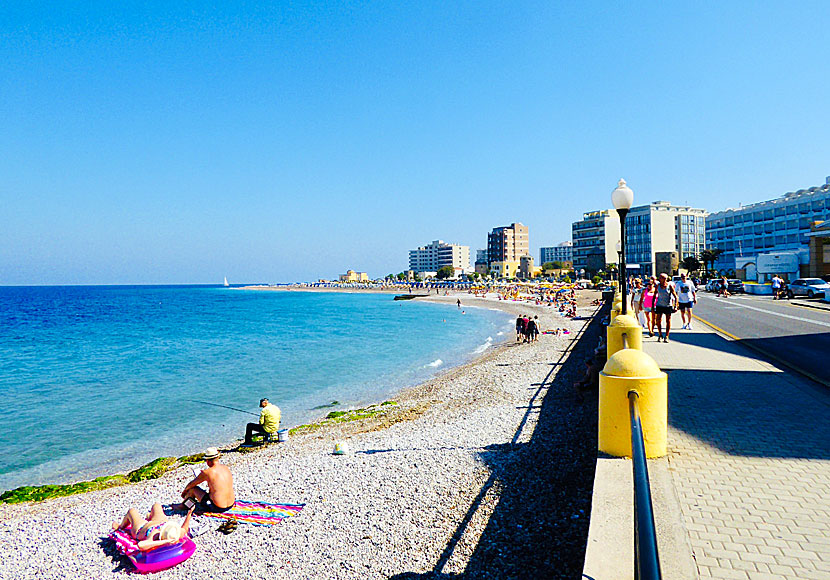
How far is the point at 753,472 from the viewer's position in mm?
4867

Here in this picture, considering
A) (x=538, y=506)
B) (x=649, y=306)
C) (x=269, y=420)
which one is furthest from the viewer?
(x=649, y=306)

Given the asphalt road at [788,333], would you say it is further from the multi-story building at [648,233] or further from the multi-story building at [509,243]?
the multi-story building at [509,243]

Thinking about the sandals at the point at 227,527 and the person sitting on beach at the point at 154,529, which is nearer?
the person sitting on beach at the point at 154,529

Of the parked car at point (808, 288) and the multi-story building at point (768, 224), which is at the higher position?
the multi-story building at point (768, 224)

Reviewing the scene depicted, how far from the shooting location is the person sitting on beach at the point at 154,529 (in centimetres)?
685

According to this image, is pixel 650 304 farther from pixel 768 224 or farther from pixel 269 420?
pixel 768 224

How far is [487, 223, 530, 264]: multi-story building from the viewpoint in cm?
18400

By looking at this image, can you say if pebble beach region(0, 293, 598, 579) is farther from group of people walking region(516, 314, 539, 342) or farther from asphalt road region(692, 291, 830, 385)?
group of people walking region(516, 314, 539, 342)

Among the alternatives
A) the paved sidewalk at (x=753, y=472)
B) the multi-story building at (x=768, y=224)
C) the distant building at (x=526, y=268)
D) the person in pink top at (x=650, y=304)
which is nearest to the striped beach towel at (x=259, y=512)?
the paved sidewalk at (x=753, y=472)

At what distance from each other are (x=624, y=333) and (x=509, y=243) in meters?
179

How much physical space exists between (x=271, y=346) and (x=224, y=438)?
82.3ft

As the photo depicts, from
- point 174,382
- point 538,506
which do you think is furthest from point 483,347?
point 538,506

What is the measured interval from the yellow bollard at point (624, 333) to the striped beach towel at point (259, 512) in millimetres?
5614

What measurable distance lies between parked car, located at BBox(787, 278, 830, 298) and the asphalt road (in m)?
10.2
